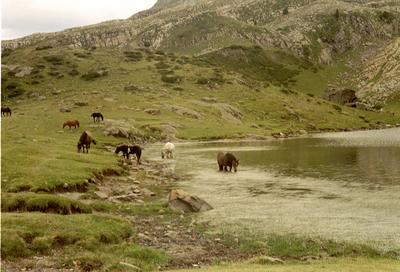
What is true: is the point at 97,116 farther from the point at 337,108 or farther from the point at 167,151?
the point at 337,108

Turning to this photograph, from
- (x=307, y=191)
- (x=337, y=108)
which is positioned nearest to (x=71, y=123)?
(x=307, y=191)

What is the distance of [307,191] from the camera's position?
43.2 m

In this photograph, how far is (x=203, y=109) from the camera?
429ft

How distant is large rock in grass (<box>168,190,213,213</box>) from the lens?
3622 cm

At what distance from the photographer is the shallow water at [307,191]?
30656 mm

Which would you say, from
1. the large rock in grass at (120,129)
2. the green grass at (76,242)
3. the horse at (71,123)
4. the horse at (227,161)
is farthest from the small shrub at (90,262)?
the horse at (71,123)

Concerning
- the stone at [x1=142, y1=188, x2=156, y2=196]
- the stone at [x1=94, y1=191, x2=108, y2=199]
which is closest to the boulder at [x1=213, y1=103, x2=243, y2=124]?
the stone at [x1=142, y1=188, x2=156, y2=196]

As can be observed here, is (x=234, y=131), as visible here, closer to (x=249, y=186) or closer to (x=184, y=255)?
(x=249, y=186)

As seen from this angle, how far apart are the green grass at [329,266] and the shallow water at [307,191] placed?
339 centimetres

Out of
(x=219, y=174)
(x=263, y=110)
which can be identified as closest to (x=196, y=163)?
(x=219, y=174)

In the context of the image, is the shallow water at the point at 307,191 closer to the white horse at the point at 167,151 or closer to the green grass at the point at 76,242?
the white horse at the point at 167,151

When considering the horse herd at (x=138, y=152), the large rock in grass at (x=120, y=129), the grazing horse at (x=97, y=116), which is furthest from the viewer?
the grazing horse at (x=97, y=116)

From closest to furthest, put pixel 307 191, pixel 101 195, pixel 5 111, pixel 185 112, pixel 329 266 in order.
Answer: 1. pixel 329 266
2. pixel 101 195
3. pixel 307 191
4. pixel 5 111
5. pixel 185 112

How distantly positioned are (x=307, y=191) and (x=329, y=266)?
20950mm
